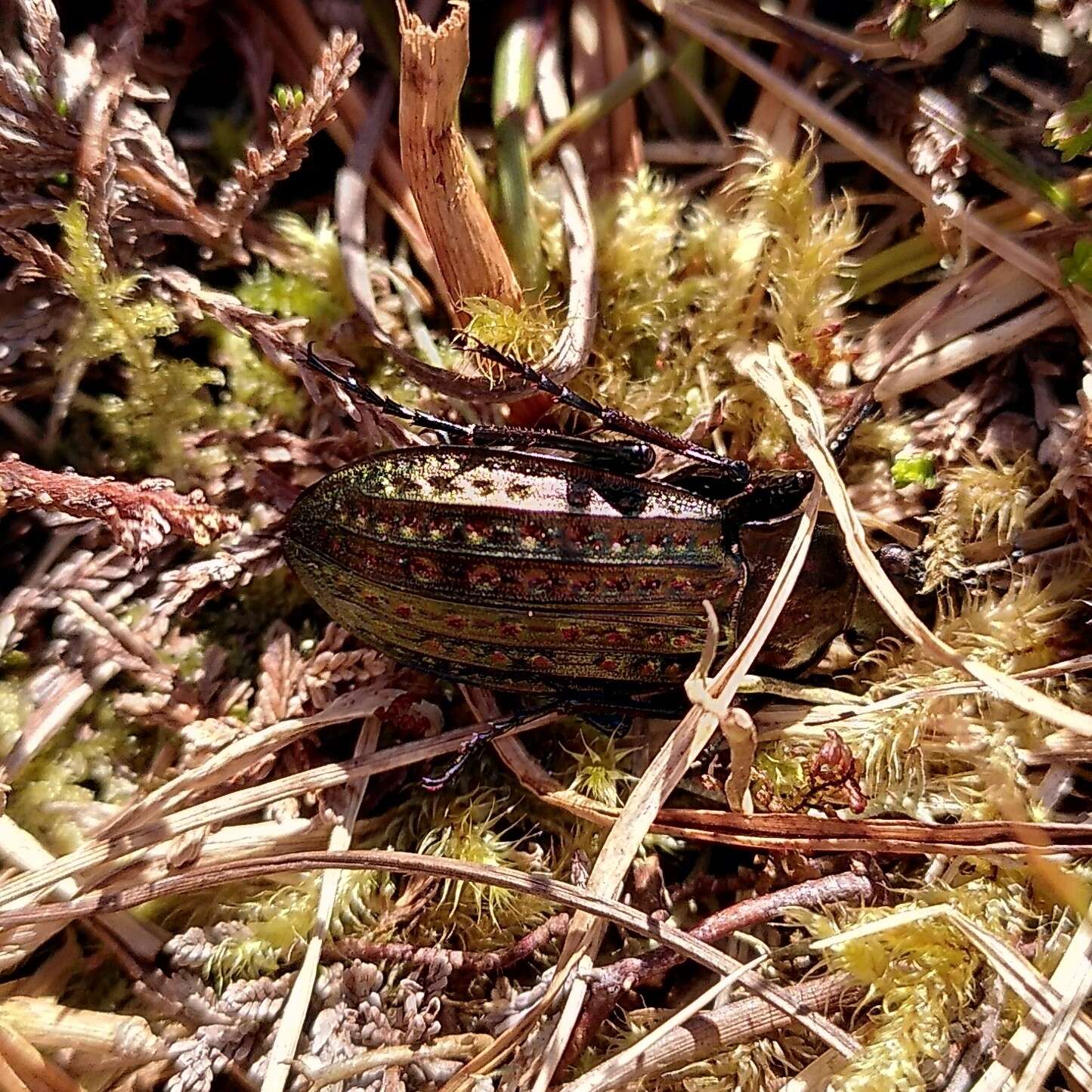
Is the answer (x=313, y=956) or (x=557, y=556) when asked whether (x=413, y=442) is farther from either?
(x=313, y=956)

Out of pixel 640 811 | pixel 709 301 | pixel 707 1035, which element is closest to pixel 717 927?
pixel 707 1035

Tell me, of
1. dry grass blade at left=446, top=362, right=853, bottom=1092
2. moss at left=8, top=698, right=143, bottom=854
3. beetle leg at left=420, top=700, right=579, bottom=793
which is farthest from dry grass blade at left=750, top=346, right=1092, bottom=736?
moss at left=8, top=698, right=143, bottom=854

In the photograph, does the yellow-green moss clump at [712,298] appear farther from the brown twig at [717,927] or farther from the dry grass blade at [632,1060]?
A: the dry grass blade at [632,1060]

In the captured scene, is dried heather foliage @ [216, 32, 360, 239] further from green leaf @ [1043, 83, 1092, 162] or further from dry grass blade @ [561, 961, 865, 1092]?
dry grass blade @ [561, 961, 865, 1092]

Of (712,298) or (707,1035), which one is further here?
(712,298)

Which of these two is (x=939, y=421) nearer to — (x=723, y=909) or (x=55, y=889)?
(x=723, y=909)

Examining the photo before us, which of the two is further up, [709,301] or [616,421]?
[709,301]
